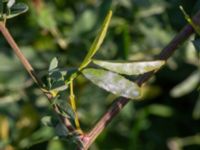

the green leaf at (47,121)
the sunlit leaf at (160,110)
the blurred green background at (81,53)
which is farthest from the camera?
the sunlit leaf at (160,110)

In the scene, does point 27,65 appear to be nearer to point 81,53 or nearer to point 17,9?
point 17,9

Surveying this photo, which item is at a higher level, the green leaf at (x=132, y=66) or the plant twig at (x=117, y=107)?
the green leaf at (x=132, y=66)

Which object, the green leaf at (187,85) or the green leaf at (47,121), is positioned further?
the green leaf at (187,85)

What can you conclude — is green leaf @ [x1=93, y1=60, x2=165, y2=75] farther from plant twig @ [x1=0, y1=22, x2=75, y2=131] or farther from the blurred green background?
the blurred green background

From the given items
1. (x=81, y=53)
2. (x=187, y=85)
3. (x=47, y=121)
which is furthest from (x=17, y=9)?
(x=187, y=85)

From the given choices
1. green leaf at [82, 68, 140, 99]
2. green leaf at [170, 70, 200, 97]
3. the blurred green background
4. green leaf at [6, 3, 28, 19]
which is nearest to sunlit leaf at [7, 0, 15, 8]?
green leaf at [6, 3, 28, 19]

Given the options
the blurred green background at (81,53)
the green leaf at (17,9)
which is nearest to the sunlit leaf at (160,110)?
the blurred green background at (81,53)

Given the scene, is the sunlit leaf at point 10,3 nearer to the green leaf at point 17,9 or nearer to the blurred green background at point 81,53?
the green leaf at point 17,9
